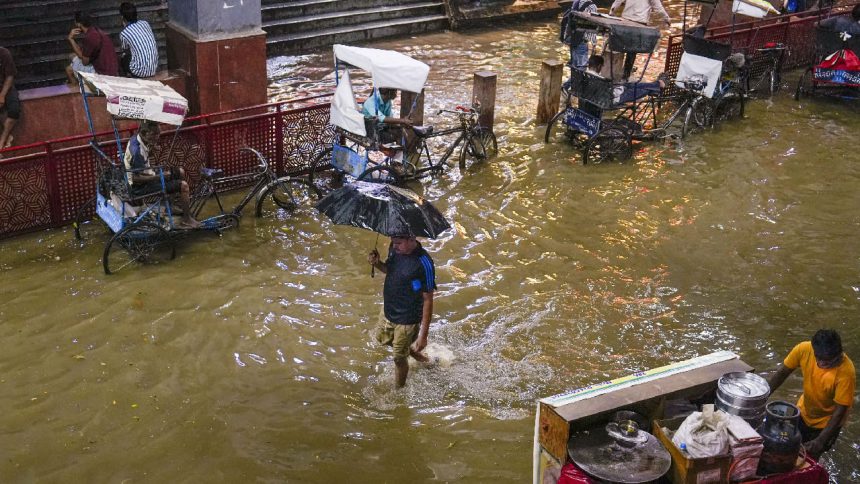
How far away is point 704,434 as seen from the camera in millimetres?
5113

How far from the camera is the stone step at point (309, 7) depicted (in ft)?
58.1

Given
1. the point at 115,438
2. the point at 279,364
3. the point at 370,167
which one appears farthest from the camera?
the point at 370,167

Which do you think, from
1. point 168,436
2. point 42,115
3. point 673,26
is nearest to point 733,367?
point 168,436

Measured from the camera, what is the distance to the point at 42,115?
37.8 feet

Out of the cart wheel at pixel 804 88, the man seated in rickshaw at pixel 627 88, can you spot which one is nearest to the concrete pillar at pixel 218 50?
the man seated in rickshaw at pixel 627 88

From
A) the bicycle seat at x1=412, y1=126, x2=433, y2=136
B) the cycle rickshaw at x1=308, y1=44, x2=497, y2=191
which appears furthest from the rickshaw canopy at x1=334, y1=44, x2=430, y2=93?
the bicycle seat at x1=412, y1=126, x2=433, y2=136

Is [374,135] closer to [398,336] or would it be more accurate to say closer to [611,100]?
[611,100]

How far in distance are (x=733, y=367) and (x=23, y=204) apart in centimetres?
791

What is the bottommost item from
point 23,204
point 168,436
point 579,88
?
point 168,436

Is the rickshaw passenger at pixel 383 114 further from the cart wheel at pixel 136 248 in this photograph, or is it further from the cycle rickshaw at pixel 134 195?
the cart wheel at pixel 136 248

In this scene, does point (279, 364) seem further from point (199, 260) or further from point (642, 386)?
point (642, 386)

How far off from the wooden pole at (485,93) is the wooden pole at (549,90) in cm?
135

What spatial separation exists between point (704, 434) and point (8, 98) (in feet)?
31.9

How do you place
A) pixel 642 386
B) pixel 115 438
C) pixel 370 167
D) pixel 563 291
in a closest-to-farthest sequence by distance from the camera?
Result: pixel 642 386 < pixel 115 438 < pixel 563 291 < pixel 370 167
